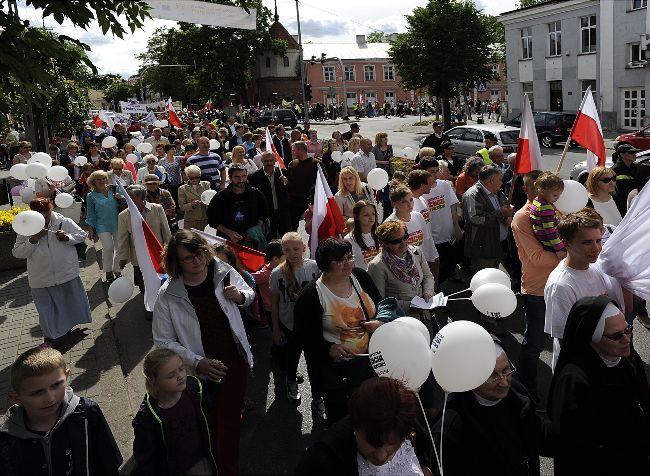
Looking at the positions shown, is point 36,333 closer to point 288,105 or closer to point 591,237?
point 591,237

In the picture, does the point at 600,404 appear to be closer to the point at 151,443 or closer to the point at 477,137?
the point at 151,443

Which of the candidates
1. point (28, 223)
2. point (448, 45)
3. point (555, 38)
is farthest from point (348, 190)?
point (555, 38)

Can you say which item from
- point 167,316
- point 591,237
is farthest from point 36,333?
point 591,237

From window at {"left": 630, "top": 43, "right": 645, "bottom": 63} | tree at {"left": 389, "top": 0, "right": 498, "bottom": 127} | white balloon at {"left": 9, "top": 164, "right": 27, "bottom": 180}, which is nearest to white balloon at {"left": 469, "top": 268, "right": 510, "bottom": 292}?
white balloon at {"left": 9, "top": 164, "right": 27, "bottom": 180}

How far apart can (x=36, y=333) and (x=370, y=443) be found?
20.5ft

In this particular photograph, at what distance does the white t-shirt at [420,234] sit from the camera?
5.82m

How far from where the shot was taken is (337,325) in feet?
12.8

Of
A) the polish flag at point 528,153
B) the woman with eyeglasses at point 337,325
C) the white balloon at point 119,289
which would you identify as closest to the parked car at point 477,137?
the polish flag at point 528,153

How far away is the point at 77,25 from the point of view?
383cm

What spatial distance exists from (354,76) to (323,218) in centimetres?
7611

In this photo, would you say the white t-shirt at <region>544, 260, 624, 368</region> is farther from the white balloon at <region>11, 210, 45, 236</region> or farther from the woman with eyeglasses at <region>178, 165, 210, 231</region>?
the woman with eyeglasses at <region>178, 165, 210, 231</region>

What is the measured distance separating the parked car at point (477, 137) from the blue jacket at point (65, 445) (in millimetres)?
16098

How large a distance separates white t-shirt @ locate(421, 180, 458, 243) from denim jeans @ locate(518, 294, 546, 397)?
226 cm

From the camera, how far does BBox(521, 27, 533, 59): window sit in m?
38.2
